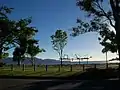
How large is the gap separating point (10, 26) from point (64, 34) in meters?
30.0

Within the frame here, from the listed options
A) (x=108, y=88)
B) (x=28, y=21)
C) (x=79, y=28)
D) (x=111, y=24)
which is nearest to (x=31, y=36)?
(x=28, y=21)

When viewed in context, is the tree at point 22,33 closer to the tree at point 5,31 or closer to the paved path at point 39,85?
the tree at point 5,31

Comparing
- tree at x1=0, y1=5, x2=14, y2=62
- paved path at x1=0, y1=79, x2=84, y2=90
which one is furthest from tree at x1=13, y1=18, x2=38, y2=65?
paved path at x1=0, y1=79, x2=84, y2=90

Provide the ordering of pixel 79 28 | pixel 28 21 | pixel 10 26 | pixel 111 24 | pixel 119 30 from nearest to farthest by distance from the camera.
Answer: pixel 119 30 < pixel 111 24 < pixel 79 28 < pixel 10 26 < pixel 28 21

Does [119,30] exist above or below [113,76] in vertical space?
above

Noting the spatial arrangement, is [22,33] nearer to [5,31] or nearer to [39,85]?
[5,31]

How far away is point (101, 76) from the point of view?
28250 mm

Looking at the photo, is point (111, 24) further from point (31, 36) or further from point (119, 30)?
point (31, 36)

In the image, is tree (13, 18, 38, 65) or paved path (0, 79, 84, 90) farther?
tree (13, 18, 38, 65)

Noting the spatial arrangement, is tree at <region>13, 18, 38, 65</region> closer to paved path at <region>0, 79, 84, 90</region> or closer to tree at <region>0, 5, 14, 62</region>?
tree at <region>0, 5, 14, 62</region>

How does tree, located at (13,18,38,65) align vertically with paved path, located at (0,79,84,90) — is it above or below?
above

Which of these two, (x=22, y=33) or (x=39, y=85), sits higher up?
(x=22, y=33)

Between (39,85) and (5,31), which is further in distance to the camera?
(5,31)

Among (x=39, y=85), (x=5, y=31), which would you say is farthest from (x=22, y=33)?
(x=39, y=85)
